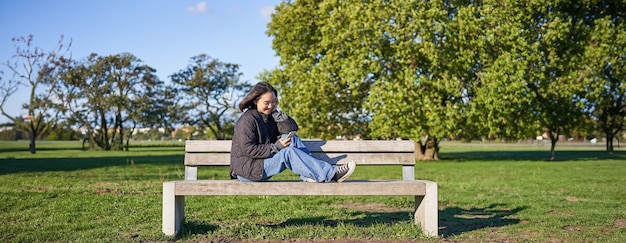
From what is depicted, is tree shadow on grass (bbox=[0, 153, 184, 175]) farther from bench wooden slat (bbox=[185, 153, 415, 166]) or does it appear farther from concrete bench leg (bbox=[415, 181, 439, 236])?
concrete bench leg (bbox=[415, 181, 439, 236])

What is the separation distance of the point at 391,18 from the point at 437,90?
3671 mm

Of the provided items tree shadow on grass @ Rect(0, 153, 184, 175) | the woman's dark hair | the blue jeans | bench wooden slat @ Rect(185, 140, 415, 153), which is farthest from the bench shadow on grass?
tree shadow on grass @ Rect(0, 153, 184, 175)

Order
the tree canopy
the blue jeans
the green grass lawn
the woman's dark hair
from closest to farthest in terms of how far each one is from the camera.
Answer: the blue jeans < the woman's dark hair < the green grass lawn < the tree canopy

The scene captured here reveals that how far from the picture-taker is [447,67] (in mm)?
26156

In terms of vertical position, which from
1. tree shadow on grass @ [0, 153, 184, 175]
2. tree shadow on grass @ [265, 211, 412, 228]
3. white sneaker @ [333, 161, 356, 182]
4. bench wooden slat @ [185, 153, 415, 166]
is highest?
bench wooden slat @ [185, 153, 415, 166]

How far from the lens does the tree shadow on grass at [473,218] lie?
24.2 feet

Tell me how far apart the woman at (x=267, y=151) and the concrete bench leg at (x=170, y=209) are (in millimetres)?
645

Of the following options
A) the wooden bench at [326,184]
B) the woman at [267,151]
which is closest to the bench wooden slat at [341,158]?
the wooden bench at [326,184]

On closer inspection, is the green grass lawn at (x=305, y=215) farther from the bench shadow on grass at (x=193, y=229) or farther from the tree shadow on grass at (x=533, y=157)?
the tree shadow on grass at (x=533, y=157)

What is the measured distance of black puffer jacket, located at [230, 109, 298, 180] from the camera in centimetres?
625

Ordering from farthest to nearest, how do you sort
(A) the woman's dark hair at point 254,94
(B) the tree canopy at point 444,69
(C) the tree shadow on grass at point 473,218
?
(B) the tree canopy at point 444,69, (C) the tree shadow on grass at point 473,218, (A) the woman's dark hair at point 254,94

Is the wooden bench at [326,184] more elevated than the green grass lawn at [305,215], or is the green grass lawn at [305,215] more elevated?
the wooden bench at [326,184]

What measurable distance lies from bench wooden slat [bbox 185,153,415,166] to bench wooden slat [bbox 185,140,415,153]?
1.8 inches

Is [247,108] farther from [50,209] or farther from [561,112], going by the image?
[561,112]
